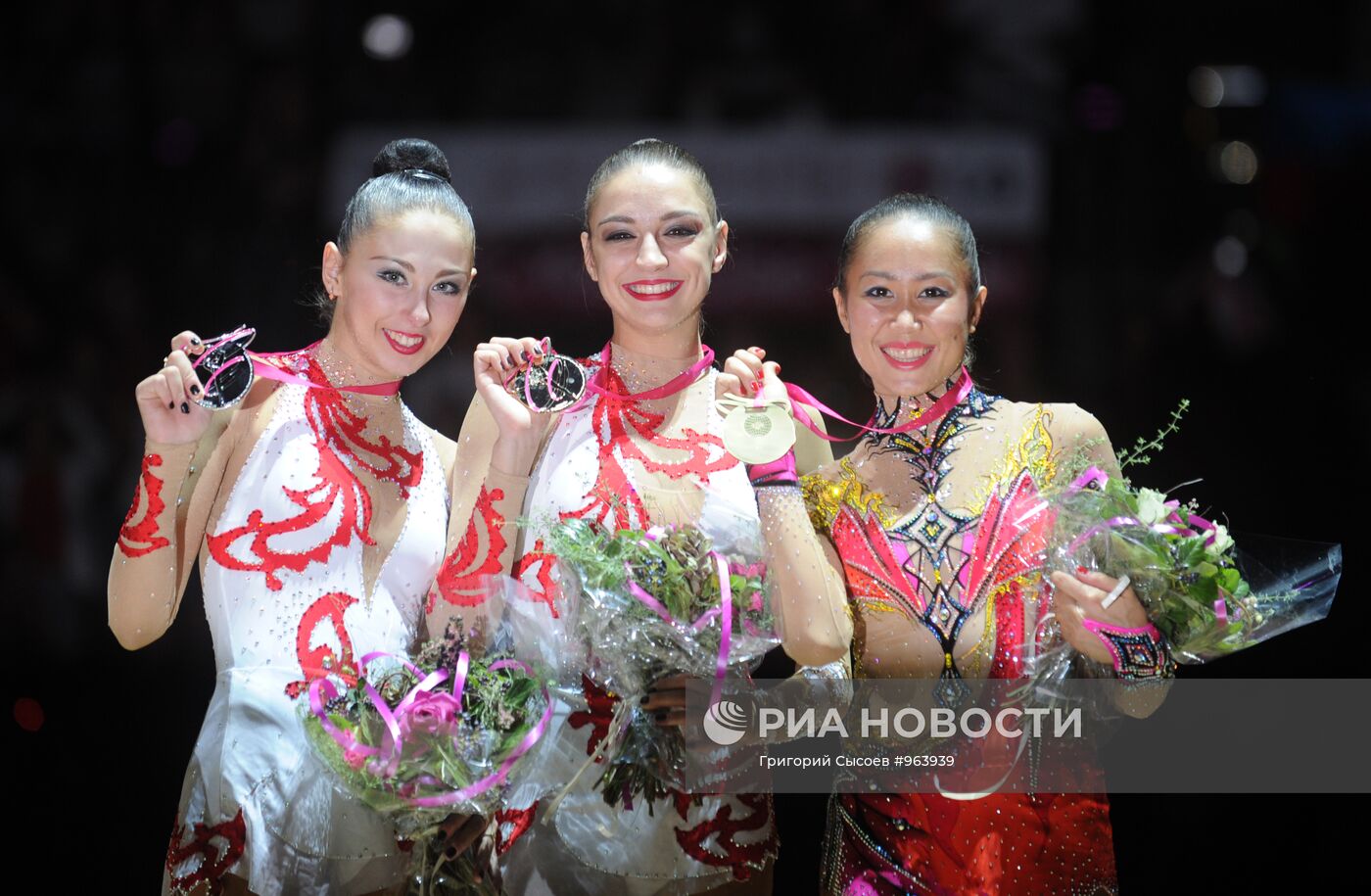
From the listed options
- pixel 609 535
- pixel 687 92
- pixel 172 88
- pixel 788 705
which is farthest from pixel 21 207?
pixel 788 705

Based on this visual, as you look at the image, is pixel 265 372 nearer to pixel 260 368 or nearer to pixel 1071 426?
pixel 260 368

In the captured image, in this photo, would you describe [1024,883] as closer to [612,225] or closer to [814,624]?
[814,624]

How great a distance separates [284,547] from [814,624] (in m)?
0.92

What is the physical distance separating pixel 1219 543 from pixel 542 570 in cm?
109

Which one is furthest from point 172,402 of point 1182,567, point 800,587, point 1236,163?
point 1236,163

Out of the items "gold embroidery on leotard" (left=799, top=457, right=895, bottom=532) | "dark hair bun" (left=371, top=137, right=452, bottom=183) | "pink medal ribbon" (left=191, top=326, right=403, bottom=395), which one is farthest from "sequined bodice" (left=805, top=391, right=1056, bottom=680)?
"dark hair bun" (left=371, top=137, right=452, bottom=183)

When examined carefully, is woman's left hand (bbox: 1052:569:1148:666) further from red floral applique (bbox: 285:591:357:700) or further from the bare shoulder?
red floral applique (bbox: 285:591:357:700)

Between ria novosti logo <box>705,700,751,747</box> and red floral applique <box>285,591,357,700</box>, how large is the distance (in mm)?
598

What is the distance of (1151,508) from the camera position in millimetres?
2094

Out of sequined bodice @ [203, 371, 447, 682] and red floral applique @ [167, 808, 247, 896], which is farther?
sequined bodice @ [203, 371, 447, 682]

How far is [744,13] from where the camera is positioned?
3947 mm

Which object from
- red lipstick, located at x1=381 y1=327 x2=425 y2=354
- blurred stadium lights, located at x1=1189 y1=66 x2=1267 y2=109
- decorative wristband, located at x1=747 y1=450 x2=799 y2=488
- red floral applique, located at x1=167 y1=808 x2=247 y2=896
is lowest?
red floral applique, located at x1=167 y1=808 x2=247 y2=896

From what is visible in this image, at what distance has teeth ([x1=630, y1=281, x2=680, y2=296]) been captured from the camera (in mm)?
2416

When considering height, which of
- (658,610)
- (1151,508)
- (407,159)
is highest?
(407,159)
